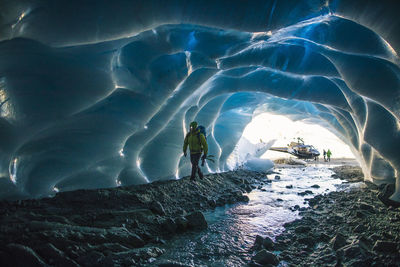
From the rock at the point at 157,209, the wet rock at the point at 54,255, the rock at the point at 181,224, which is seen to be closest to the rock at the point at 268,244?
the rock at the point at 181,224

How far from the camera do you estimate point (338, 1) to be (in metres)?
3.27

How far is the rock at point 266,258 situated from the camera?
101 inches

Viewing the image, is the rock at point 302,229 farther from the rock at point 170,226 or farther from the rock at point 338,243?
the rock at point 170,226

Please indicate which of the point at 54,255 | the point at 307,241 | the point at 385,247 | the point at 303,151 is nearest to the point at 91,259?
the point at 54,255

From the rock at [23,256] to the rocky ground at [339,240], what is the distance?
2289 millimetres

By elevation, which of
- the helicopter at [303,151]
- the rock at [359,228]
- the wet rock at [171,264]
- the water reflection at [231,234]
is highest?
the helicopter at [303,151]

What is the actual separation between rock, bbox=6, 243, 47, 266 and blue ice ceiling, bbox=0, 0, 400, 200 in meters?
2.17

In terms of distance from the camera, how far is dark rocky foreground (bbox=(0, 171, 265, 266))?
7.94ft

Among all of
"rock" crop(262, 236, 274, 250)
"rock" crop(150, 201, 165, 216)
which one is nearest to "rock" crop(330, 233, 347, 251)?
"rock" crop(262, 236, 274, 250)

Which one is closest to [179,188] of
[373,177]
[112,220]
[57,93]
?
[112,220]

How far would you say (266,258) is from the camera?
2584 millimetres

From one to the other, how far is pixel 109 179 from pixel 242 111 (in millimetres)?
9491

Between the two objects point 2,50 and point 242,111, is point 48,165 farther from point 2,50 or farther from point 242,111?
point 242,111

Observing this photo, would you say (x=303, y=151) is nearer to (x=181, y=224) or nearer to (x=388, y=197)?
(x=388, y=197)
